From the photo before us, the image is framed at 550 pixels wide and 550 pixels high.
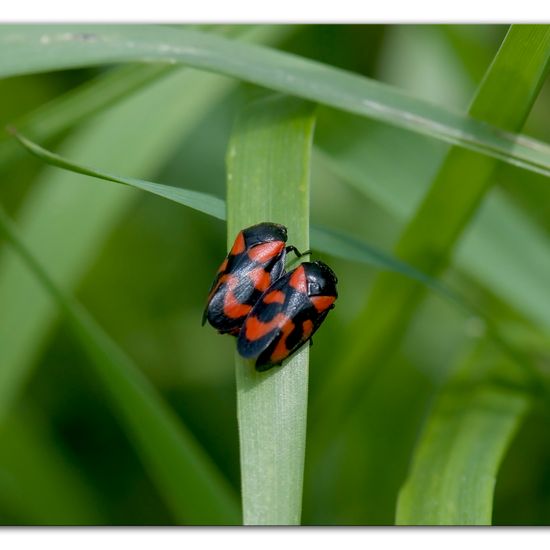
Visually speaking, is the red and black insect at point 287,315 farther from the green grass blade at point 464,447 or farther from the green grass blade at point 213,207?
the green grass blade at point 464,447

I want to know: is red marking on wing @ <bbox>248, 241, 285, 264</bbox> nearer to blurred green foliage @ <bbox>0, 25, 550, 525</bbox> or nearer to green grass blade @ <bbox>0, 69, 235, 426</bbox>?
blurred green foliage @ <bbox>0, 25, 550, 525</bbox>

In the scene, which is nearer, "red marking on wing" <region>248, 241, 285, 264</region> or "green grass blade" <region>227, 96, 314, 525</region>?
"green grass blade" <region>227, 96, 314, 525</region>

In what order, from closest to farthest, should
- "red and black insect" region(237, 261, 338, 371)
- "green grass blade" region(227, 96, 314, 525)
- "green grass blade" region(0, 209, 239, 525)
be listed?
"green grass blade" region(227, 96, 314, 525), "red and black insect" region(237, 261, 338, 371), "green grass blade" region(0, 209, 239, 525)

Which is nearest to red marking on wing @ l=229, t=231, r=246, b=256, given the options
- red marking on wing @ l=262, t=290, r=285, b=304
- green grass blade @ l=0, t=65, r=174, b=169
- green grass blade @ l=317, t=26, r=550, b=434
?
red marking on wing @ l=262, t=290, r=285, b=304

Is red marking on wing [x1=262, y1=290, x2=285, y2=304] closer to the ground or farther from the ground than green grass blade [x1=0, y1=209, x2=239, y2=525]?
farther from the ground

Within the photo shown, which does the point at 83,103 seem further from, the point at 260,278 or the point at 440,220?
the point at 440,220

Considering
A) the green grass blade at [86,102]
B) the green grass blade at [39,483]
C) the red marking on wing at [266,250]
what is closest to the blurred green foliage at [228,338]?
the green grass blade at [39,483]
